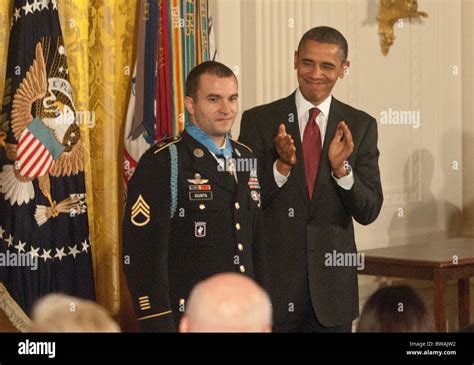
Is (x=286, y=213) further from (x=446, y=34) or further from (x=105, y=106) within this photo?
(x=446, y=34)

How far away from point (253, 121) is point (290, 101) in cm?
22

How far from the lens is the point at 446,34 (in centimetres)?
695

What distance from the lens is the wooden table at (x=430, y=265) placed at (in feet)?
18.1

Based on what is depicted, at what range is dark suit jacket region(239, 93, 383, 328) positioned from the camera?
4.78 metres

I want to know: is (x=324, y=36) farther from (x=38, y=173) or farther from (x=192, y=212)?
(x=38, y=173)

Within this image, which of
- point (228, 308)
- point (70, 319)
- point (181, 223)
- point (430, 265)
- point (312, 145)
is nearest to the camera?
point (70, 319)

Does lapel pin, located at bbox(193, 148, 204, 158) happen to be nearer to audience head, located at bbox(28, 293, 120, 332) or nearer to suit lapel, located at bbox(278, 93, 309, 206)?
suit lapel, located at bbox(278, 93, 309, 206)

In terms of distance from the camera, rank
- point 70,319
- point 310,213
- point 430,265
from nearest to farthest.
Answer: point 70,319 → point 310,213 → point 430,265

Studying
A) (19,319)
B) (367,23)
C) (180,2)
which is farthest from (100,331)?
(367,23)

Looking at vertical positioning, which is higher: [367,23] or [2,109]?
[367,23]

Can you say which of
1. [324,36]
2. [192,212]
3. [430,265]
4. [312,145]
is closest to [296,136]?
[312,145]

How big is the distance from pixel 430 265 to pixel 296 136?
1202mm

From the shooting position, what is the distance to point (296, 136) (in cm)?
495

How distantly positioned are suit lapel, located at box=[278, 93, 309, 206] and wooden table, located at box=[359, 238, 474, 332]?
1.03 metres
